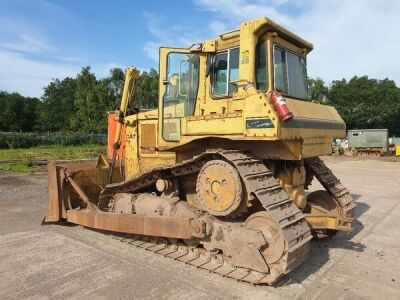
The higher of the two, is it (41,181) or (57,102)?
(57,102)

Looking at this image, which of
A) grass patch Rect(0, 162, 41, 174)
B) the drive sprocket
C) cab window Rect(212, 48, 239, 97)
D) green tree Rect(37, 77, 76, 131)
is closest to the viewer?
the drive sprocket

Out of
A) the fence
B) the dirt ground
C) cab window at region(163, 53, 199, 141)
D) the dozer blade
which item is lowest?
the dirt ground

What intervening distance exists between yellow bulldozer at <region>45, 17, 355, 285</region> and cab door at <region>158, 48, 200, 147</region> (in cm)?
2

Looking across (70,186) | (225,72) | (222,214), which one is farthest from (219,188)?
(70,186)

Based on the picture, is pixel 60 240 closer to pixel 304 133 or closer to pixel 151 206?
pixel 151 206

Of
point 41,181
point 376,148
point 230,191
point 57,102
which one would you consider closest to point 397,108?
point 376,148

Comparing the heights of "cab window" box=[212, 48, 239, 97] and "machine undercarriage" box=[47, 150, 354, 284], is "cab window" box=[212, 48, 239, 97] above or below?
above

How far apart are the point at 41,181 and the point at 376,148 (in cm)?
2829

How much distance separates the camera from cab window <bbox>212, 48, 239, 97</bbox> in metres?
5.55

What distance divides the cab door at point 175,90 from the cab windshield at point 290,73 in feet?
4.12

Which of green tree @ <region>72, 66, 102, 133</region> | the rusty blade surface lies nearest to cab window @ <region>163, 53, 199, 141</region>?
the rusty blade surface

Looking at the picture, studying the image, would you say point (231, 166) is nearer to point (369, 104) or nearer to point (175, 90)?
point (175, 90)

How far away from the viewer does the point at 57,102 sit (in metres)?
88.2

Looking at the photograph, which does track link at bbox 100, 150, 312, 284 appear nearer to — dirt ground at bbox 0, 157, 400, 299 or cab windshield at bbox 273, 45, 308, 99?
dirt ground at bbox 0, 157, 400, 299
